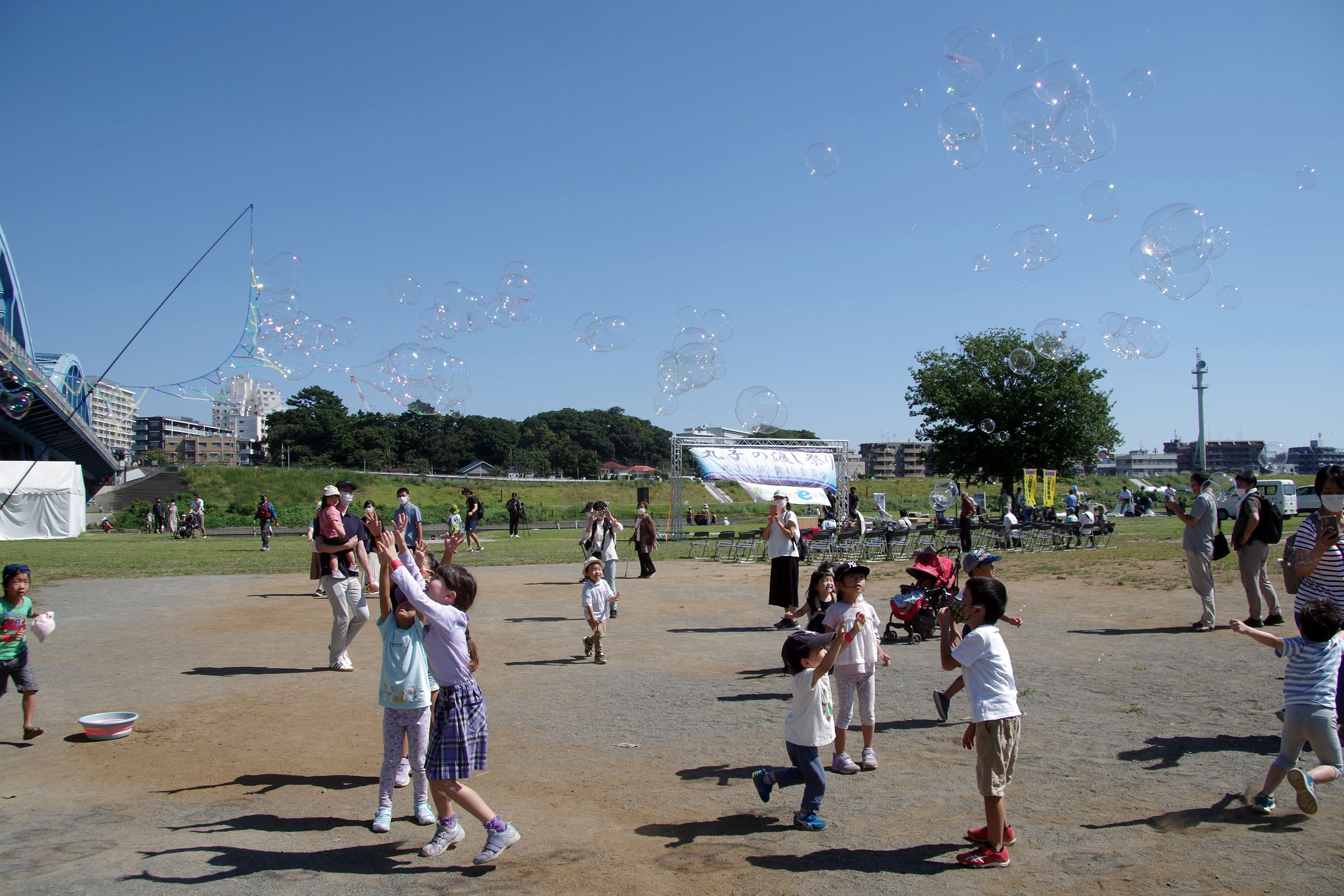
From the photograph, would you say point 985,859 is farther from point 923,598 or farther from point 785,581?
point 785,581

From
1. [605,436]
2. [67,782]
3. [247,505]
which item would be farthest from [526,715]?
[605,436]

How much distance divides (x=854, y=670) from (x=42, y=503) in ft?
125

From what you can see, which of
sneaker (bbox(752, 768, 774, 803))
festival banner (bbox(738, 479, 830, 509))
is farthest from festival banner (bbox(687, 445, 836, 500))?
sneaker (bbox(752, 768, 774, 803))

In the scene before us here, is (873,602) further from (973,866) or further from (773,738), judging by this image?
(973,866)

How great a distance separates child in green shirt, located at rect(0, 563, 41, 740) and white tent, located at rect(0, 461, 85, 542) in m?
32.6

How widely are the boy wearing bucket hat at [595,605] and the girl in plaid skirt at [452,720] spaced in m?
4.86

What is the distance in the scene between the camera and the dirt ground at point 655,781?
419 centimetres

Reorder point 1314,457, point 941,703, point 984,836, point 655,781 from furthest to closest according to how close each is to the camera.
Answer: point 1314,457 < point 941,703 < point 655,781 < point 984,836

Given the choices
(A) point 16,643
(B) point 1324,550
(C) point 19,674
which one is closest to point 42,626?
(A) point 16,643

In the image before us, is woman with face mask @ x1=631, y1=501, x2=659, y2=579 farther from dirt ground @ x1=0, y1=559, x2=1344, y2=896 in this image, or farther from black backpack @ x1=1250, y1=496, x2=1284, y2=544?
black backpack @ x1=1250, y1=496, x2=1284, y2=544

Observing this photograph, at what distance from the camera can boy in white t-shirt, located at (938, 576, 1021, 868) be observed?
4.23m

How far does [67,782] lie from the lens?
573 cm

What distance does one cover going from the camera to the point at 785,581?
1148cm

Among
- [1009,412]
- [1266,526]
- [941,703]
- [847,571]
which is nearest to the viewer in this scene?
[847,571]
